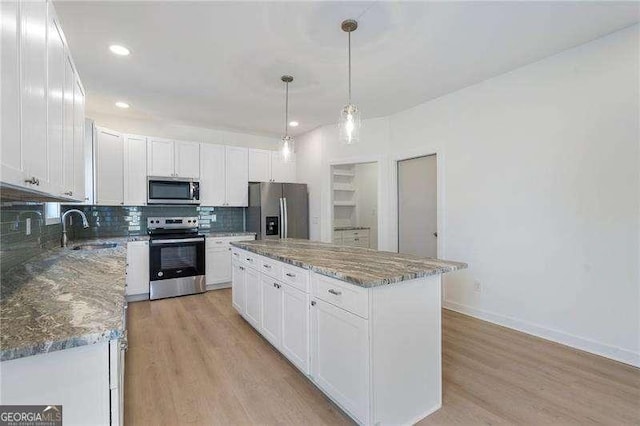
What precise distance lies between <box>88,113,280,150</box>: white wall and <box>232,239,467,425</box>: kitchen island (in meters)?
3.75

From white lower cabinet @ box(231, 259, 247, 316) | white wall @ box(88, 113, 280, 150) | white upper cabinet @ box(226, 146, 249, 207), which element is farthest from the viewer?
white upper cabinet @ box(226, 146, 249, 207)

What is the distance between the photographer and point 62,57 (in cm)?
180

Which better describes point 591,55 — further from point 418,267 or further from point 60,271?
point 60,271

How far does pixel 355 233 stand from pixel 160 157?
3645mm

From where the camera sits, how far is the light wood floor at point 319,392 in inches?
72.7

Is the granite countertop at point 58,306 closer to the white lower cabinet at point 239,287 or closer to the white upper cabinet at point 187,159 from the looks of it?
the white lower cabinet at point 239,287

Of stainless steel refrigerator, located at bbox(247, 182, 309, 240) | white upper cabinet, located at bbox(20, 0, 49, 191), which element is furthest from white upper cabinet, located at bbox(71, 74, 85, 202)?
stainless steel refrigerator, located at bbox(247, 182, 309, 240)

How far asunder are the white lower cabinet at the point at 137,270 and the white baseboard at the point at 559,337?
163 inches

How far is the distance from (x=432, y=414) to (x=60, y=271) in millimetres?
2480

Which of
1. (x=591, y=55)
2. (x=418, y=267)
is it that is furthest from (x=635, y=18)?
(x=418, y=267)

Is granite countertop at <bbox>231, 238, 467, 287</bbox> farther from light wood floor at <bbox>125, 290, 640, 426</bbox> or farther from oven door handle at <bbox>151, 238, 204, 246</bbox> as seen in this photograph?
oven door handle at <bbox>151, 238, 204, 246</bbox>

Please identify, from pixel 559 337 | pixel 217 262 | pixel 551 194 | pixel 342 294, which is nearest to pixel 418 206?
pixel 551 194

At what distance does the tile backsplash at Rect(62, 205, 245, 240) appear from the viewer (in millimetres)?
4129

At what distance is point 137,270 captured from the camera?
4.10m
